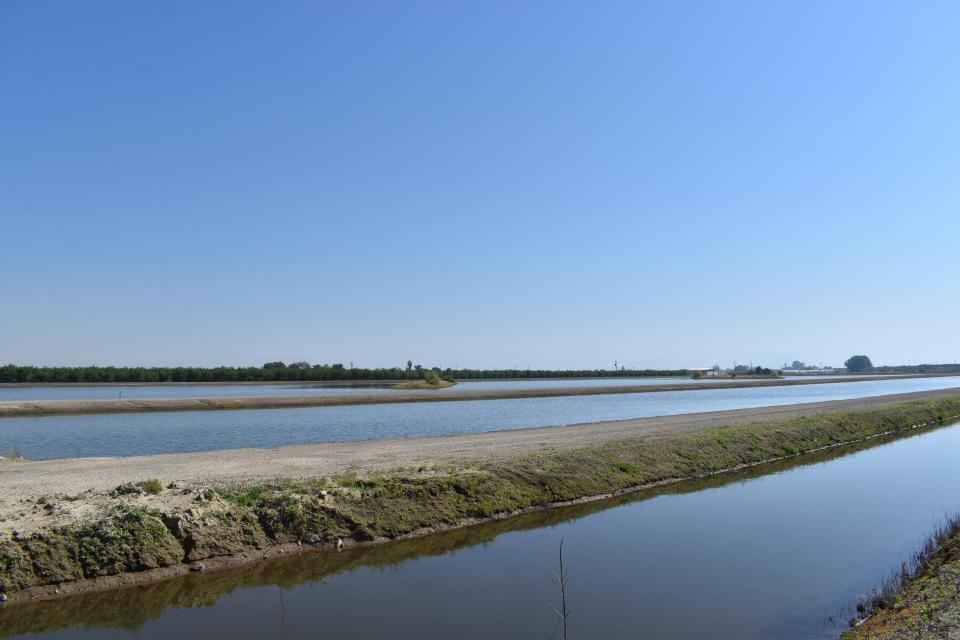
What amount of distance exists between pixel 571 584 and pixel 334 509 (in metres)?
6.46

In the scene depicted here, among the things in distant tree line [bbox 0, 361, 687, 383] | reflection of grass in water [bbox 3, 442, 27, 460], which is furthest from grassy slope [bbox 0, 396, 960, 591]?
distant tree line [bbox 0, 361, 687, 383]

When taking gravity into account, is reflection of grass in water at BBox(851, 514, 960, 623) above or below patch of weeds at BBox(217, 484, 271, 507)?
below

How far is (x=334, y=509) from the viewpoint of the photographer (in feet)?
54.5

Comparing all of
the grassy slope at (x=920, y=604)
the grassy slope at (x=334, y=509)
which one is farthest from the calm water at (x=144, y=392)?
the grassy slope at (x=920, y=604)

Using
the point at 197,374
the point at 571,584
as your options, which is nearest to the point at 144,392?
the point at 197,374

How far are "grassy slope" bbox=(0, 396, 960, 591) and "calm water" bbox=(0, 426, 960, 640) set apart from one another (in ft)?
2.68

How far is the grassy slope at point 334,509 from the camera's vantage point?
1314 cm

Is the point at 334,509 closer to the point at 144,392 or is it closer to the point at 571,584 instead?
the point at 571,584

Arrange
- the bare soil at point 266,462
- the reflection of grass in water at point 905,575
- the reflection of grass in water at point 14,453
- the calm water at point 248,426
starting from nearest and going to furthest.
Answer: the reflection of grass in water at point 905,575 → the bare soil at point 266,462 → the reflection of grass in water at point 14,453 → the calm water at point 248,426

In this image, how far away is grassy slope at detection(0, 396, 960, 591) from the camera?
13141 mm

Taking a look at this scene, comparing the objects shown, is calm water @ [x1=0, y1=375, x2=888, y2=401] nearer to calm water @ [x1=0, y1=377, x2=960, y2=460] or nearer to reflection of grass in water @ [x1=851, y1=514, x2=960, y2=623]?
calm water @ [x1=0, y1=377, x2=960, y2=460]

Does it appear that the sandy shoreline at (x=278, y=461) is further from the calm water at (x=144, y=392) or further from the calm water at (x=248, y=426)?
the calm water at (x=144, y=392)

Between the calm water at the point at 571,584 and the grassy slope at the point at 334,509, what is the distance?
817mm

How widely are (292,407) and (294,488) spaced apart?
A: 150 feet
